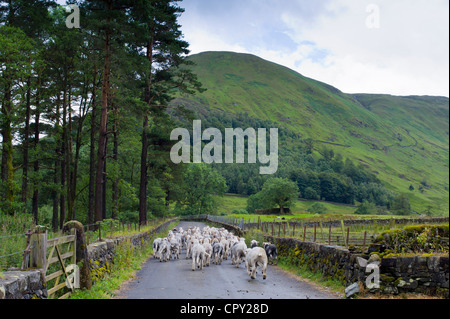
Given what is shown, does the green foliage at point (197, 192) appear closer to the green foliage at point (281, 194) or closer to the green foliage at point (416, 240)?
the green foliage at point (281, 194)

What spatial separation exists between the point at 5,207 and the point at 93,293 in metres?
16.2

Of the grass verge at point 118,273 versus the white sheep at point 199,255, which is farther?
the white sheep at point 199,255

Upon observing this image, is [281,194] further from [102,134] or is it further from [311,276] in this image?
[311,276]

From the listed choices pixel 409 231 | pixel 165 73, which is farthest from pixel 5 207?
pixel 409 231

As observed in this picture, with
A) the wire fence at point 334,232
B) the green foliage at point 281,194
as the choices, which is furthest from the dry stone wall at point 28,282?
the green foliage at point 281,194

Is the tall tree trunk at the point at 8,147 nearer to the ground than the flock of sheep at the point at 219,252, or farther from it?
farther from it

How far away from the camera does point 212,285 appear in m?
13.3

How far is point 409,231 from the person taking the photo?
39.9 feet

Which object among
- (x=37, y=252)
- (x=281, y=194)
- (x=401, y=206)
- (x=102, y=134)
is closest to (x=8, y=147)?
(x=102, y=134)

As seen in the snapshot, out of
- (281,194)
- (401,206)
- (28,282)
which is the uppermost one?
(28,282)

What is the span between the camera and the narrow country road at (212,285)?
1145 centimetres

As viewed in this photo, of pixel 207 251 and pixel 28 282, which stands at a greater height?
pixel 28 282

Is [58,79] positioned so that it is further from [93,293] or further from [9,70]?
[93,293]

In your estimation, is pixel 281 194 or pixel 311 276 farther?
pixel 281 194
